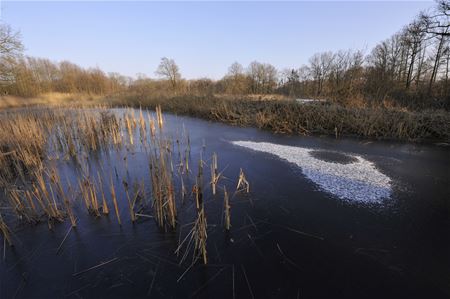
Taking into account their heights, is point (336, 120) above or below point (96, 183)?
above

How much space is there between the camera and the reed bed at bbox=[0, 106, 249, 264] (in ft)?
9.73

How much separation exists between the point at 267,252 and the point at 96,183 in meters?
3.53

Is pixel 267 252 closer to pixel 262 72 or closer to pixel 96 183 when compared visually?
pixel 96 183

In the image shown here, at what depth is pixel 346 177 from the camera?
4461 millimetres

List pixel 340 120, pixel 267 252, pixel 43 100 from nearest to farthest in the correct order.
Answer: pixel 267 252
pixel 340 120
pixel 43 100

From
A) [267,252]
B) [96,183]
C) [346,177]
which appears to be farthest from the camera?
[346,177]

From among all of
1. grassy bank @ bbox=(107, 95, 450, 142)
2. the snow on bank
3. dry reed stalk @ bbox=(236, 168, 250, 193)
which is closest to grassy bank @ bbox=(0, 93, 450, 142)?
grassy bank @ bbox=(107, 95, 450, 142)

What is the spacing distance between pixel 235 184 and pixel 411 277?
9.28 ft

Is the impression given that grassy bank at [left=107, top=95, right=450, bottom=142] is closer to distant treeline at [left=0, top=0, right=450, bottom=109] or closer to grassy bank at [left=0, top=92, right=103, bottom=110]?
distant treeline at [left=0, top=0, right=450, bottom=109]

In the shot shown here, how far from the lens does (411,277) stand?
218 centimetres

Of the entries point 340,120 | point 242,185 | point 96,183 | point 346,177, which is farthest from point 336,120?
point 96,183

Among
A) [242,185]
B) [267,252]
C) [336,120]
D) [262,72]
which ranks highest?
[262,72]

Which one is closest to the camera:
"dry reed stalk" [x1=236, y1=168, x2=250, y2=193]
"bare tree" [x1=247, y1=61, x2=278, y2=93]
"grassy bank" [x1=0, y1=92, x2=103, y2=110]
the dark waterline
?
the dark waterline

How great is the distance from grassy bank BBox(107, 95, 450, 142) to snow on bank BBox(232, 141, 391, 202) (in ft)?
10.1
